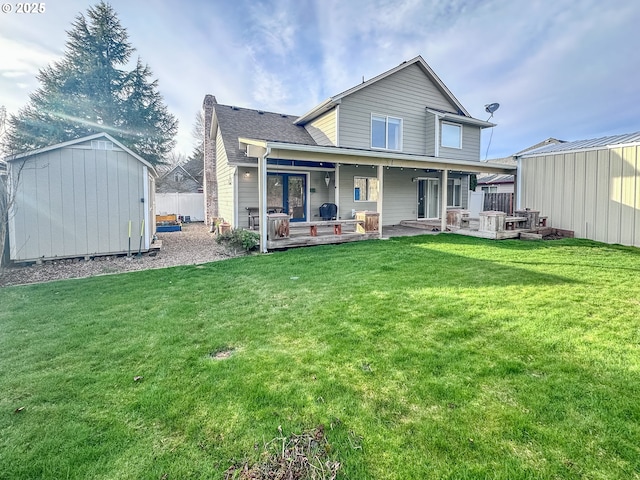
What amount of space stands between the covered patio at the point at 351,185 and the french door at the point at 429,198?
0.16 feet

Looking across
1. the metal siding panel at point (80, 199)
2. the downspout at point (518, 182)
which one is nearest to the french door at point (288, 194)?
the metal siding panel at point (80, 199)

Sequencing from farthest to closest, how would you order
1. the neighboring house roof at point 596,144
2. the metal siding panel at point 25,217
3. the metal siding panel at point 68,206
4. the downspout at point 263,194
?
the neighboring house roof at point 596,144 → the downspout at point 263,194 → the metal siding panel at point 68,206 → the metal siding panel at point 25,217

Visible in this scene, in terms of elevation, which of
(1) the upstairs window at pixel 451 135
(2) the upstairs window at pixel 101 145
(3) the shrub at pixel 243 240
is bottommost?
(3) the shrub at pixel 243 240

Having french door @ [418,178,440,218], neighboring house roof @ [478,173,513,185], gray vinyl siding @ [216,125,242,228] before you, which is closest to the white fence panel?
gray vinyl siding @ [216,125,242,228]

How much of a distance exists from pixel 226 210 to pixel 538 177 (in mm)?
12104

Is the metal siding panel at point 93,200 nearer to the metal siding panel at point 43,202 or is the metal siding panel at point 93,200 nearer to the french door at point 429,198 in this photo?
the metal siding panel at point 43,202

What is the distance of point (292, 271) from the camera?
255 inches

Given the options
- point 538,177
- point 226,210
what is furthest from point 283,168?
point 538,177

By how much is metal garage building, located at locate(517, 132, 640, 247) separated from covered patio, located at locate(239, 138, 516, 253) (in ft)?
5.08

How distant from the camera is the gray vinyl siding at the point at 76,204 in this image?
7.26m

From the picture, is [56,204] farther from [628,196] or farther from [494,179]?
[494,179]

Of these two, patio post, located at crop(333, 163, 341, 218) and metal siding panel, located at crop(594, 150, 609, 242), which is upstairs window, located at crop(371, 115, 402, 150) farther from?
metal siding panel, located at crop(594, 150, 609, 242)

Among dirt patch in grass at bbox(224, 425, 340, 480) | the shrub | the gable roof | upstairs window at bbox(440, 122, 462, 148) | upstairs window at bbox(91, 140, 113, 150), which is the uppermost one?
the gable roof

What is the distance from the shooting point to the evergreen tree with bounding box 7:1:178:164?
18.8m
